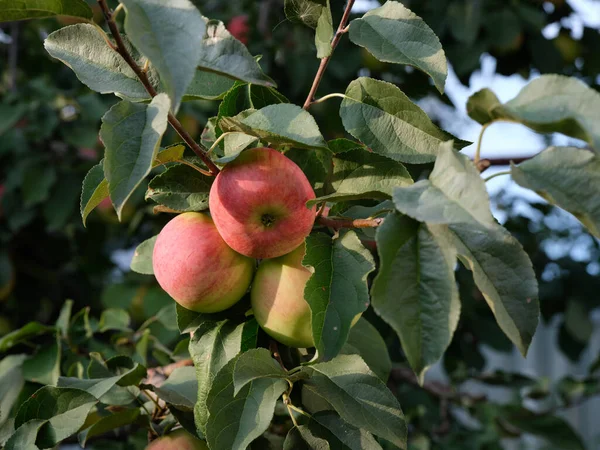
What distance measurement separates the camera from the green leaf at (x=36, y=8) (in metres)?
0.49

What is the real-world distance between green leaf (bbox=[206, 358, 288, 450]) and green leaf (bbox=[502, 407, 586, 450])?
4.44 feet

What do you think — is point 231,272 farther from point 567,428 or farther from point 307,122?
point 567,428

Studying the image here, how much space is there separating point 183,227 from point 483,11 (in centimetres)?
152

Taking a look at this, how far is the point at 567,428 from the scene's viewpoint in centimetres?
171

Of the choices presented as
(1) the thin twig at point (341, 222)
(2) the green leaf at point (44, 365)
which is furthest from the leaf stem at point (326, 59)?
(2) the green leaf at point (44, 365)

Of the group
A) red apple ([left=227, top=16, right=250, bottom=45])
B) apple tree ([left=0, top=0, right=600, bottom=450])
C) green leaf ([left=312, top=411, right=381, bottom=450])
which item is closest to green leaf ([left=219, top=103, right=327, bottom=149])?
apple tree ([left=0, top=0, right=600, bottom=450])

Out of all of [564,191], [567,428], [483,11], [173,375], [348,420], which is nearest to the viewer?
[564,191]

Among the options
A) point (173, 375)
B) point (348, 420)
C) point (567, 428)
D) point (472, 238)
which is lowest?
point (567, 428)

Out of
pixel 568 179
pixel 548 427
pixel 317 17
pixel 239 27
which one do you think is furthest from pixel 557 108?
pixel 239 27

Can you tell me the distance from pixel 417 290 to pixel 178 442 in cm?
36

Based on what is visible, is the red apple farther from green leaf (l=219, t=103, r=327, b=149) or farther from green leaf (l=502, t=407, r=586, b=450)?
green leaf (l=219, t=103, r=327, b=149)

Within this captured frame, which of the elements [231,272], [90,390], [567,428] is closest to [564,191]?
[231,272]

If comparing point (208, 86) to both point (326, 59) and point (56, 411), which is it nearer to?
point (326, 59)

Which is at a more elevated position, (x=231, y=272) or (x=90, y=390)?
(x=231, y=272)
